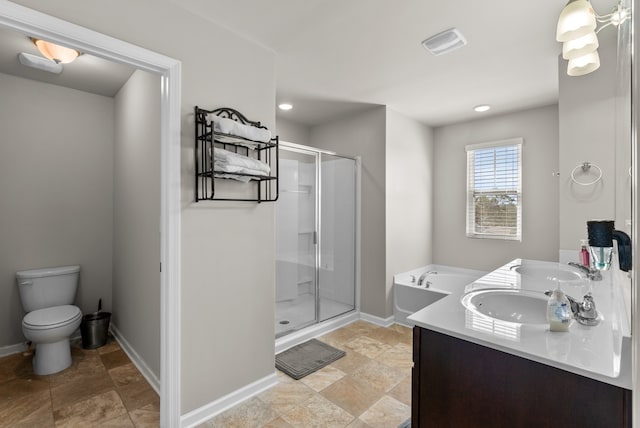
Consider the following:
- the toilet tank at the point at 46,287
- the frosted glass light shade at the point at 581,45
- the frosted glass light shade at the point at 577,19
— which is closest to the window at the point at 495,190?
the frosted glass light shade at the point at 581,45

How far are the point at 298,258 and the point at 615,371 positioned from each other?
8.42ft

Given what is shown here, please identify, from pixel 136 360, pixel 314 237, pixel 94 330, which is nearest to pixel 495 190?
pixel 314 237

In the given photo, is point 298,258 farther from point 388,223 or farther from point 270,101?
point 270,101

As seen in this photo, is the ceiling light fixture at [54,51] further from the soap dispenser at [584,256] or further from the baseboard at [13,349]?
the soap dispenser at [584,256]

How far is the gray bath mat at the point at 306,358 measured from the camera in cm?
248

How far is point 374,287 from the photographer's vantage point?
355 centimetres

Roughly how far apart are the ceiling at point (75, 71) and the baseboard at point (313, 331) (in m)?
2.62

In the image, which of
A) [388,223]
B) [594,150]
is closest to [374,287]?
[388,223]

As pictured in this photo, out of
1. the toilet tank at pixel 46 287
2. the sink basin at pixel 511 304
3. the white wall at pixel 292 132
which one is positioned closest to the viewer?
the sink basin at pixel 511 304

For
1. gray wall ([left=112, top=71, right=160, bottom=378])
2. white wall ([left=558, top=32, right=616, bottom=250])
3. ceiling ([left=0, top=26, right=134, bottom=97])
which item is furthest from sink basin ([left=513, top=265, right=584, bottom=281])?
ceiling ([left=0, top=26, right=134, bottom=97])

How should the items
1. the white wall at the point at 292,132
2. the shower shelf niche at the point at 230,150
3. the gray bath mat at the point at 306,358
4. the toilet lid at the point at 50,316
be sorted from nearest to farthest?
1. the shower shelf niche at the point at 230,150
2. the toilet lid at the point at 50,316
3. the gray bath mat at the point at 306,358
4. the white wall at the point at 292,132

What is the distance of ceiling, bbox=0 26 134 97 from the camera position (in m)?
2.21

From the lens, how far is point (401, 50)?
2250mm

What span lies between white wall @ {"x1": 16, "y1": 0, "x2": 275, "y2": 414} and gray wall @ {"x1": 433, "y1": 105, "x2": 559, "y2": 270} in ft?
9.22
